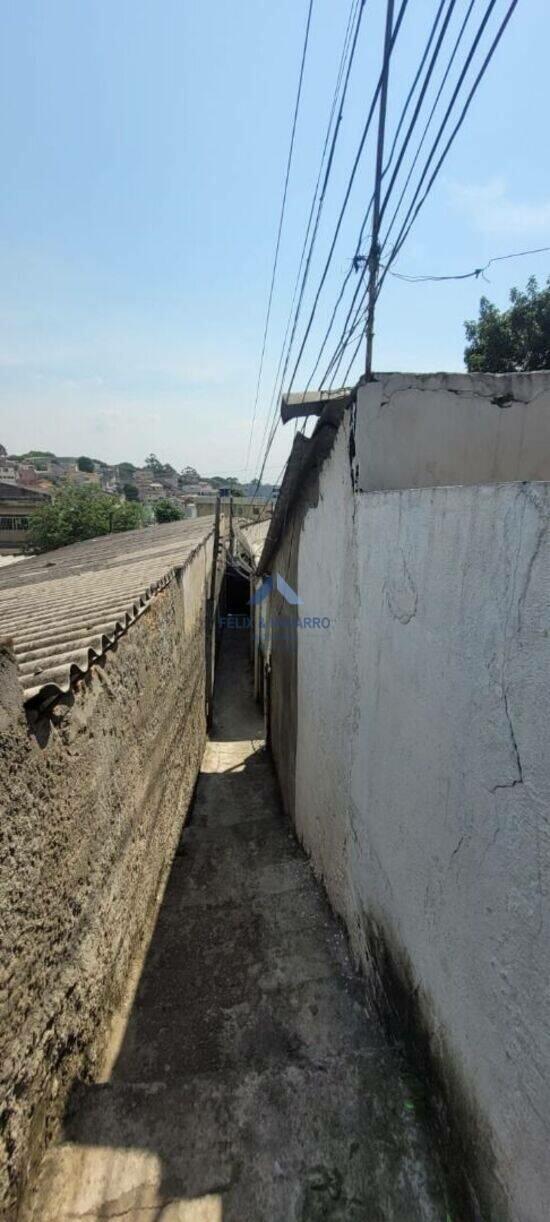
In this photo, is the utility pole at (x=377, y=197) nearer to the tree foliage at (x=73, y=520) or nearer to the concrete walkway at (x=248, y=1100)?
the concrete walkway at (x=248, y=1100)

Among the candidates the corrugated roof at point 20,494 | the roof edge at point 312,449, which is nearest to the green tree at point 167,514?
the corrugated roof at point 20,494

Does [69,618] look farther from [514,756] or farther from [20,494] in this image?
[20,494]

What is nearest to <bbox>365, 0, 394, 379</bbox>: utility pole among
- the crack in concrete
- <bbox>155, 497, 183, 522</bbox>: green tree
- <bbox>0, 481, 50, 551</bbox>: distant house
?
the crack in concrete

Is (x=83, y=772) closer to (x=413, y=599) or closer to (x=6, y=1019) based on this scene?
(x=6, y=1019)

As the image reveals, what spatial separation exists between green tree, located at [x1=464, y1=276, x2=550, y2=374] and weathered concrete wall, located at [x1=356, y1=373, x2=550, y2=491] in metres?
14.1

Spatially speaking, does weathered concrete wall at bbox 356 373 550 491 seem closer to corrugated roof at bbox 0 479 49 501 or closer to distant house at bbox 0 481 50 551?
distant house at bbox 0 481 50 551

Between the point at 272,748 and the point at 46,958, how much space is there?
18.9 feet

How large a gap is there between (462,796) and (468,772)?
104 millimetres

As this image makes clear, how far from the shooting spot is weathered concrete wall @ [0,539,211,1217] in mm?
1717

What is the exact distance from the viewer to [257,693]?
38.7 feet

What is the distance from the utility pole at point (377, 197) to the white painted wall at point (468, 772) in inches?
34.3

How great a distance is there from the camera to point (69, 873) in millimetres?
2209

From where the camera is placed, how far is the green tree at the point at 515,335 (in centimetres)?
1502

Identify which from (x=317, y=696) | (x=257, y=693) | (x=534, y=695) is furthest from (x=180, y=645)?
(x=257, y=693)
